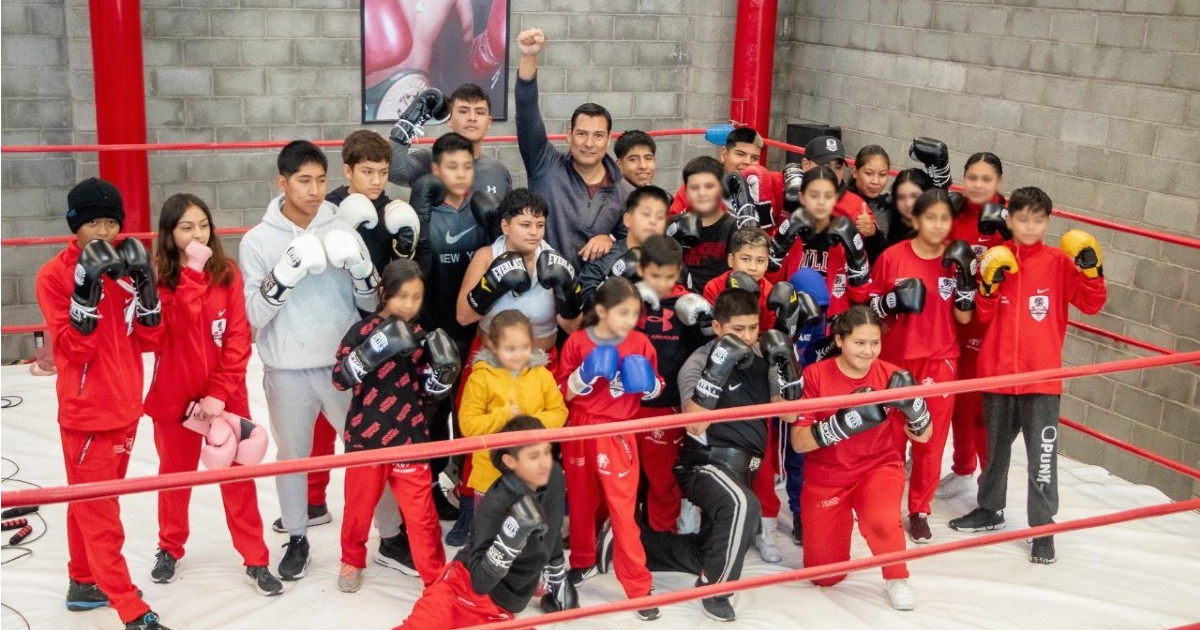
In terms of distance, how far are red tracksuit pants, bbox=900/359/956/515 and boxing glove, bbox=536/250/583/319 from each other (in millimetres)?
1313

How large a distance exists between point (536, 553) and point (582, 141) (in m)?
1.65

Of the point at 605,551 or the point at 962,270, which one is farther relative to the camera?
the point at 962,270

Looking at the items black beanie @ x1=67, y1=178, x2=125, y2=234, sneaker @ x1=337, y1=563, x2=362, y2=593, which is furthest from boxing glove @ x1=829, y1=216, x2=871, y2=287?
black beanie @ x1=67, y1=178, x2=125, y2=234

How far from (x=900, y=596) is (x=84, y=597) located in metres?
2.55

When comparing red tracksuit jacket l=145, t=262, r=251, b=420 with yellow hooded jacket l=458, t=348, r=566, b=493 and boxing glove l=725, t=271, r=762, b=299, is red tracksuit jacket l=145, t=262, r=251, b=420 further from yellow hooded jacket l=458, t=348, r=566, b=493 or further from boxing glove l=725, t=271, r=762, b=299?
boxing glove l=725, t=271, r=762, b=299

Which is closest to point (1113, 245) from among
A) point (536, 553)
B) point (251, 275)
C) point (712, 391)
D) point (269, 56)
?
point (712, 391)

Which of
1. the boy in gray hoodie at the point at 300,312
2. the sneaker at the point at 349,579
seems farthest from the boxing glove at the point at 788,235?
the sneaker at the point at 349,579

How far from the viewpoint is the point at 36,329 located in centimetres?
539

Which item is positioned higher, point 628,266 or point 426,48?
point 426,48

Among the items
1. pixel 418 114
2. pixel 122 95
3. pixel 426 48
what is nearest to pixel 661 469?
pixel 418 114

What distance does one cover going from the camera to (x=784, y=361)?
3.81 metres

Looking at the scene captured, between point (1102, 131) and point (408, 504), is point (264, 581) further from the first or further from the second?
point (1102, 131)

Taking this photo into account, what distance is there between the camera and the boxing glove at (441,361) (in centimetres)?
349

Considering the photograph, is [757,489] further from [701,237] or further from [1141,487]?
[1141,487]
